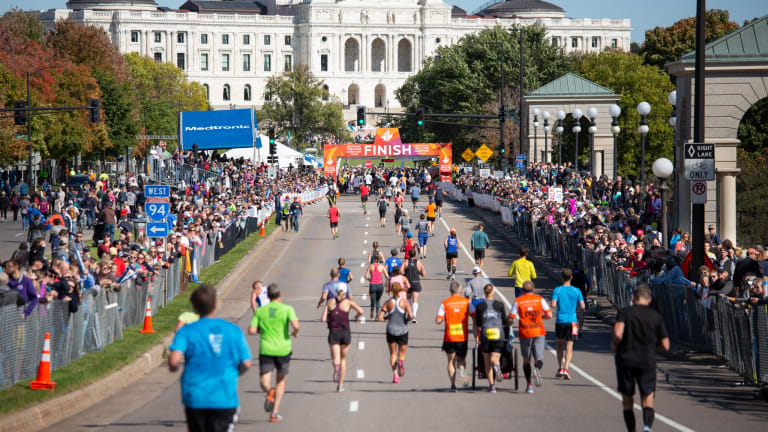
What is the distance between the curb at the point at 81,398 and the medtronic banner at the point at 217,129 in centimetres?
3975

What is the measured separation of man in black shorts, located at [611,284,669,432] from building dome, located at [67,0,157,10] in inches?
7223

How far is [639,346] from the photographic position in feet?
40.4

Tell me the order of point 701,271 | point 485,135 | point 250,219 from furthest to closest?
point 485,135 → point 250,219 → point 701,271

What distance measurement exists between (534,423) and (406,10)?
18482 centimetres

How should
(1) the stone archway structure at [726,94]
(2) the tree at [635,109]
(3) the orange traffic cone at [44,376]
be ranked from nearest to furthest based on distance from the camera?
(3) the orange traffic cone at [44,376] → (1) the stone archway structure at [726,94] → (2) the tree at [635,109]

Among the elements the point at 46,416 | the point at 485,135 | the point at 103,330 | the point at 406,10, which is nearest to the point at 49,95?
the point at 485,135

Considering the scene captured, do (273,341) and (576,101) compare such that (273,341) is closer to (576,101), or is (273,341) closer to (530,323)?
(530,323)

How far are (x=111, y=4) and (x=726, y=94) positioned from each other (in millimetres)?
170578

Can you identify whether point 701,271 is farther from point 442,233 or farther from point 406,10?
point 406,10

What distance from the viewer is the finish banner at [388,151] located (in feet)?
258

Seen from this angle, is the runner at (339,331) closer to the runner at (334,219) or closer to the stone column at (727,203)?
the stone column at (727,203)

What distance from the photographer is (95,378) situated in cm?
1647

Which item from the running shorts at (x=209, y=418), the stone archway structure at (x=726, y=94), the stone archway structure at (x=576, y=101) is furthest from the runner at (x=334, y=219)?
the running shorts at (x=209, y=418)

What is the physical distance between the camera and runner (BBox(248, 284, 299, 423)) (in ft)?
45.9
